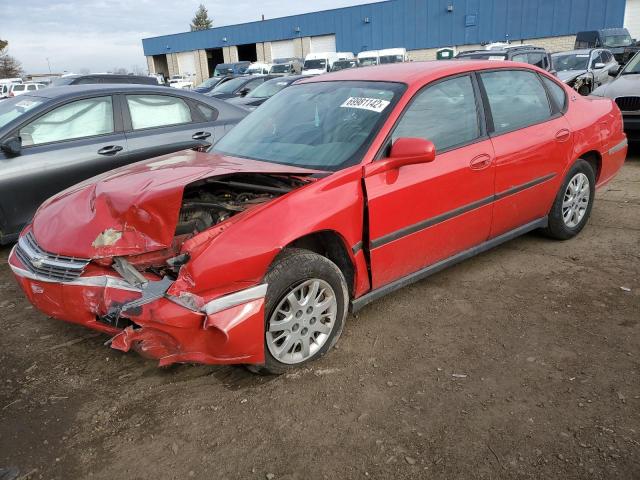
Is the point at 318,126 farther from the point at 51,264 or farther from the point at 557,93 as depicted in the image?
the point at 557,93

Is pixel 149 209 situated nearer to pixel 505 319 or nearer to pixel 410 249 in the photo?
pixel 410 249

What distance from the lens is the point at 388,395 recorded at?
2.67 meters

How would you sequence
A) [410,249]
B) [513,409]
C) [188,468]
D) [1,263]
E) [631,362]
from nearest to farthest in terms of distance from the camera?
[188,468]
[513,409]
[631,362]
[410,249]
[1,263]

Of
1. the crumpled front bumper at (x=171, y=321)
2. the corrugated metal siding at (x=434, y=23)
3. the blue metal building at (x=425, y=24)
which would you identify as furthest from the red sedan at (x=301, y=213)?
the corrugated metal siding at (x=434, y=23)

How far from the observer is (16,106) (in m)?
5.25

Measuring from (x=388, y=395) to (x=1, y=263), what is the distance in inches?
155

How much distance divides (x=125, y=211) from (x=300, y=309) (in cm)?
106

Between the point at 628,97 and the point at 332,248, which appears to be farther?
the point at 628,97

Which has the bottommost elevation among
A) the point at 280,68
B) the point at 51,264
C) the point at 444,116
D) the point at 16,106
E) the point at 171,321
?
the point at 280,68

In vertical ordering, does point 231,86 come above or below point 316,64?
above

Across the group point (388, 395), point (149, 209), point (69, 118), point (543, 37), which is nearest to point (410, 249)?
point (388, 395)

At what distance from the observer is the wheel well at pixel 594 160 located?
183 inches

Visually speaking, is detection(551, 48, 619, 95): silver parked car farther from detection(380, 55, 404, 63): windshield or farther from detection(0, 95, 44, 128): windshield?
detection(380, 55, 404, 63): windshield

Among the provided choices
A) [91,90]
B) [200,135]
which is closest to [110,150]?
[91,90]
